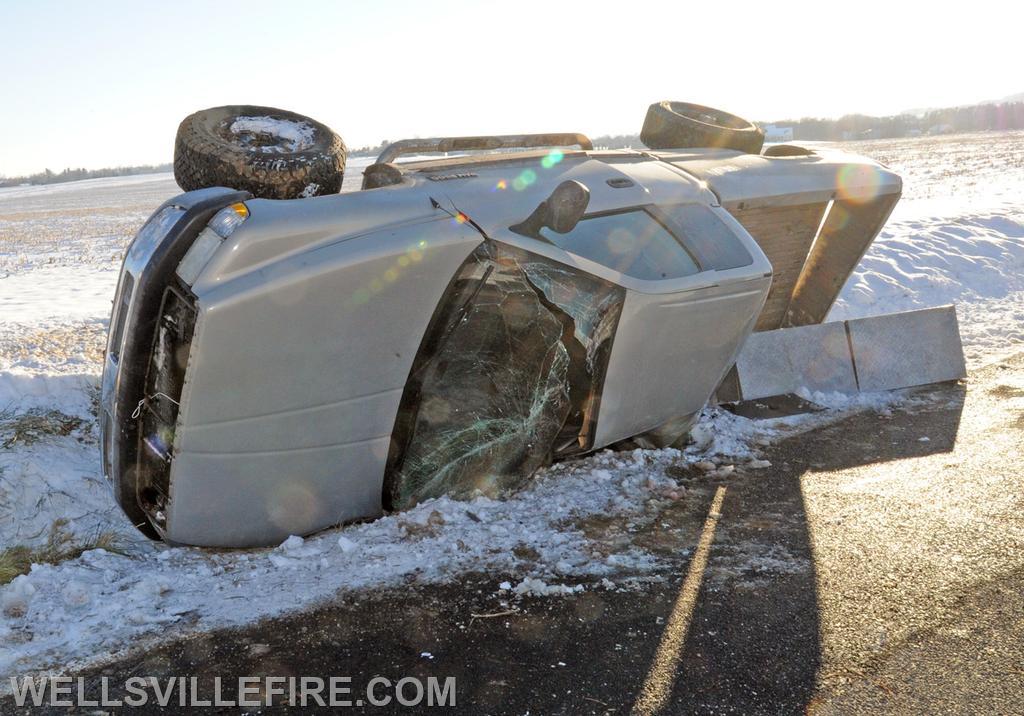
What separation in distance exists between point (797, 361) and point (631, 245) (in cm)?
232

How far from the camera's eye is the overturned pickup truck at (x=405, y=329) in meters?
→ 3.54

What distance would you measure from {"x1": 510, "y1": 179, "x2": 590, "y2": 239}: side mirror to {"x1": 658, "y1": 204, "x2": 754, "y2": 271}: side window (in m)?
0.72

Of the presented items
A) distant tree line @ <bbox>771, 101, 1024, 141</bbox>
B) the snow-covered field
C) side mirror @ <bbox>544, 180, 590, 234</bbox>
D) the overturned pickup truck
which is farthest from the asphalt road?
distant tree line @ <bbox>771, 101, 1024, 141</bbox>

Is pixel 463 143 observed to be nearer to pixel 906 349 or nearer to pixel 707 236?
pixel 707 236

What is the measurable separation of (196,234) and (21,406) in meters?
2.18

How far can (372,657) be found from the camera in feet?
10.2

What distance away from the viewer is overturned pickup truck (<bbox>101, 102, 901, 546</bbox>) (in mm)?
3537

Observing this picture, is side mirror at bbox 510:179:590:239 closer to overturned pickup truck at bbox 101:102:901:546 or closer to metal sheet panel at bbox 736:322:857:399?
overturned pickup truck at bbox 101:102:901:546

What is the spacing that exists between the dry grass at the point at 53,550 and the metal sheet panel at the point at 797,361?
13.3 ft

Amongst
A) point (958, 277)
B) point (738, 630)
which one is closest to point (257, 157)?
point (738, 630)

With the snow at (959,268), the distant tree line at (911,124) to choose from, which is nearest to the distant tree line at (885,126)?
the distant tree line at (911,124)

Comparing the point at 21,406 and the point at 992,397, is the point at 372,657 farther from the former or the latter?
the point at 992,397

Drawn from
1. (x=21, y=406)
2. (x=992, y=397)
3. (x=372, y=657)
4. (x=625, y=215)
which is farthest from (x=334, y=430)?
(x=992, y=397)

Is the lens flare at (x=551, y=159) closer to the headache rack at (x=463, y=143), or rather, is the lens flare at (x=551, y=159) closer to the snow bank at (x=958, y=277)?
the headache rack at (x=463, y=143)
